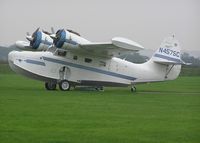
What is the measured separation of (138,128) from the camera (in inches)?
564

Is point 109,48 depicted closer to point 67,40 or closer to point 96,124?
point 67,40

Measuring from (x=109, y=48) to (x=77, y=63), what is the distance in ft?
8.31

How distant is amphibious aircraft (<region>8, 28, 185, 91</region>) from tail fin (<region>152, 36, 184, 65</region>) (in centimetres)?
35

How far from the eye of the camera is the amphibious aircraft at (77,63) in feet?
109

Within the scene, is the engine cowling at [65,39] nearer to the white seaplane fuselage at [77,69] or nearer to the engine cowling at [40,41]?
the white seaplane fuselage at [77,69]

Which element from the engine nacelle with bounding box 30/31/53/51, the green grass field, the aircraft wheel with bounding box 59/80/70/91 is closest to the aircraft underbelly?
the aircraft wheel with bounding box 59/80/70/91

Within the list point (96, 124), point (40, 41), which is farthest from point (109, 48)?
point (96, 124)

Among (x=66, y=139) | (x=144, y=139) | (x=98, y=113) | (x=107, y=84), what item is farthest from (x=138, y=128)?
(x=107, y=84)

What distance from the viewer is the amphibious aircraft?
33.1 metres

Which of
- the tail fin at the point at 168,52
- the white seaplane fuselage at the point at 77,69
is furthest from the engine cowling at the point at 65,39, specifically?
the tail fin at the point at 168,52

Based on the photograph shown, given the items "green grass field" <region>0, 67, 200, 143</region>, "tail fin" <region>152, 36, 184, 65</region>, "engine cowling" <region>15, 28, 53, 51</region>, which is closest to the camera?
"green grass field" <region>0, 67, 200, 143</region>

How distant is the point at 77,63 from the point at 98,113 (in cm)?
1714

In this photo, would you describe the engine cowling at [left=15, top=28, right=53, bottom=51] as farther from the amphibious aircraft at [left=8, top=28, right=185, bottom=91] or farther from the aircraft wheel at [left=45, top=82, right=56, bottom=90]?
the aircraft wheel at [left=45, top=82, right=56, bottom=90]

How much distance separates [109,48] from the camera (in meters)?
33.5
